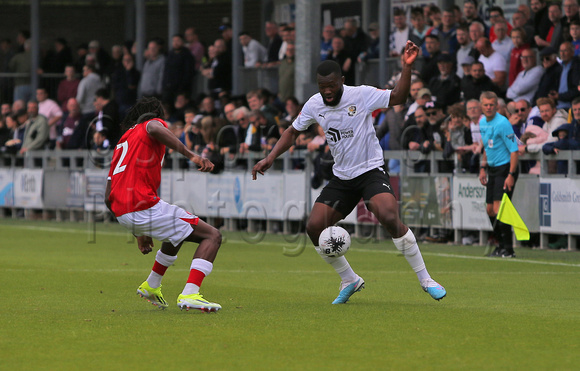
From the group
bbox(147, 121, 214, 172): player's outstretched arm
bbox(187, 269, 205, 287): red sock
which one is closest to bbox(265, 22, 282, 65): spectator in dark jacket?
bbox(147, 121, 214, 172): player's outstretched arm

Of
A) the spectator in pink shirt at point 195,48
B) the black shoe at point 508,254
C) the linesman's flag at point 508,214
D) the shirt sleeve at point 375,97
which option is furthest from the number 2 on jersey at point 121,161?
the spectator in pink shirt at point 195,48

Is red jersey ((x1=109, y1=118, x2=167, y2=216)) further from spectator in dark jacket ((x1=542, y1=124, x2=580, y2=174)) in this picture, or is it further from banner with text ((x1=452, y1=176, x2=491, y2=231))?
banner with text ((x1=452, y1=176, x2=491, y2=231))

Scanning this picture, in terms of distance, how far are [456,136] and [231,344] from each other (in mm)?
10829

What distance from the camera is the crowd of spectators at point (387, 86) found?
1738cm

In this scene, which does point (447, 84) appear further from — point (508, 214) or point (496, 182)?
point (508, 214)

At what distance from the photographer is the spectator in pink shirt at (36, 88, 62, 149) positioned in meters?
28.3

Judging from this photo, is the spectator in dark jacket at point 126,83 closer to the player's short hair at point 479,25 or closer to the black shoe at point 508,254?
the player's short hair at point 479,25

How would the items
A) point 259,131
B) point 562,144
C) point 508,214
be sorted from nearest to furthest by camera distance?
point 508,214 < point 562,144 < point 259,131

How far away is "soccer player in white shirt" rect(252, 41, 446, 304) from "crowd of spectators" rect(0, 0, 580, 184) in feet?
21.8

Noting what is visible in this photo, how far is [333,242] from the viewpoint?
9867 mm

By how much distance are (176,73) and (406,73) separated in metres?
16.7

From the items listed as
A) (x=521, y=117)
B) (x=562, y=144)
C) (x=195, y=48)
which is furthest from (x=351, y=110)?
(x=195, y=48)

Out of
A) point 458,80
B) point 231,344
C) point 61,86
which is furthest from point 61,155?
point 231,344

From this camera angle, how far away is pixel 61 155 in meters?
26.5
